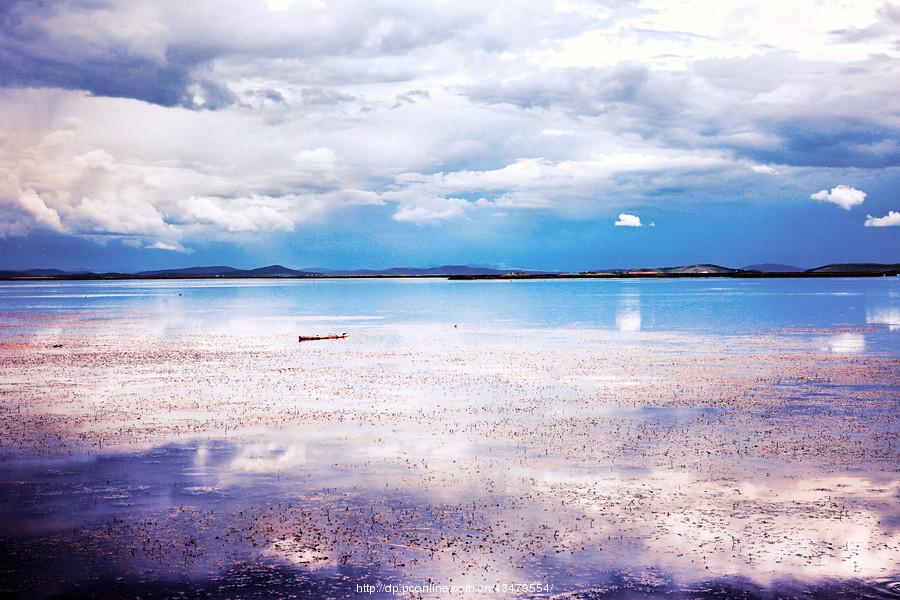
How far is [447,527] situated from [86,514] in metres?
9.20

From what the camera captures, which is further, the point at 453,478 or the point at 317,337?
the point at 317,337

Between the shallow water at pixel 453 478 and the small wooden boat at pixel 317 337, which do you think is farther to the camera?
the small wooden boat at pixel 317 337

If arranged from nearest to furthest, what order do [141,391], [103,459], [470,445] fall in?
1. [103,459]
2. [470,445]
3. [141,391]

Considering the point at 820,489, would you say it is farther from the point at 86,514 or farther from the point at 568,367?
the point at 568,367

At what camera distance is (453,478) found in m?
23.7

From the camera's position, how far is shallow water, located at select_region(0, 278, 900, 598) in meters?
16.7

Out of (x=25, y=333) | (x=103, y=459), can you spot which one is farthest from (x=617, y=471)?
(x=25, y=333)

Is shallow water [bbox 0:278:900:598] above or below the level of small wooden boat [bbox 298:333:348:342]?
below

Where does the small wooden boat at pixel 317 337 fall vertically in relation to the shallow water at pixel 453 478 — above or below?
above

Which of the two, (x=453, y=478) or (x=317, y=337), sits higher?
(x=317, y=337)

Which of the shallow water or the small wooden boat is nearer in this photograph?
the shallow water

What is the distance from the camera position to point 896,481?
22.8 meters

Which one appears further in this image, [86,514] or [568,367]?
[568,367]

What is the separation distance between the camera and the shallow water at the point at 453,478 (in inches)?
656
